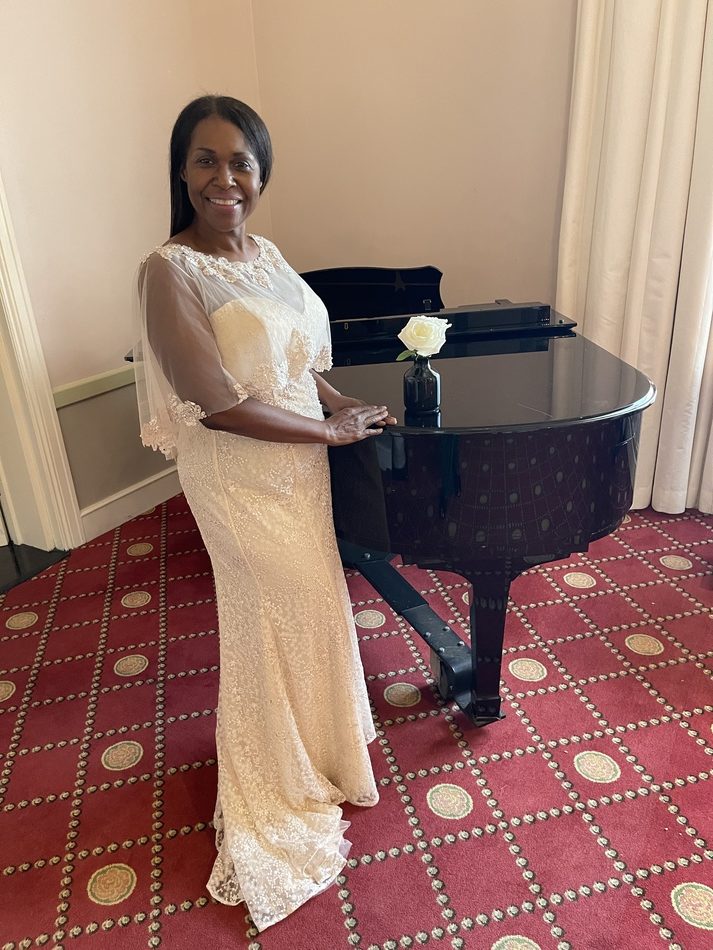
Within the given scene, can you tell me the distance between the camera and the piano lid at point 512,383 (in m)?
1.45

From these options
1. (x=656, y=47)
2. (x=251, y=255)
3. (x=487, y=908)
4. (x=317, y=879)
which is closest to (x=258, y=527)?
(x=251, y=255)

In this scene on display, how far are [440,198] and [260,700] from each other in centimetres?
255

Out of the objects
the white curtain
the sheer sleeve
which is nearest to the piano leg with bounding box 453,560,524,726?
the sheer sleeve

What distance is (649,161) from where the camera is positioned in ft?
8.64

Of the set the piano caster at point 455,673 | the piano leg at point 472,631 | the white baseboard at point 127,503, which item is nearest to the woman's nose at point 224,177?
the piano leg at point 472,631

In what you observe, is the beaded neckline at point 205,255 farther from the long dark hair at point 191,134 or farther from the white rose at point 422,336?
the white rose at point 422,336

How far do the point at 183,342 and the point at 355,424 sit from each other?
389 mm

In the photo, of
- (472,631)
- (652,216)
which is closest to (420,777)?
(472,631)

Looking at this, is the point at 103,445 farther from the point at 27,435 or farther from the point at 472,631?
the point at 472,631

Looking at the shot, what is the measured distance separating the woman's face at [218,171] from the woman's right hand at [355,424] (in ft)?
1.44

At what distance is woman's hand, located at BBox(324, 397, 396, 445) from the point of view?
55.9 inches

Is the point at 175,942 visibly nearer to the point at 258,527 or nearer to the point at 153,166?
the point at 258,527

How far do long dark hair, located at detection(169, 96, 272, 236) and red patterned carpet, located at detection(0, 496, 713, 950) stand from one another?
1.38m

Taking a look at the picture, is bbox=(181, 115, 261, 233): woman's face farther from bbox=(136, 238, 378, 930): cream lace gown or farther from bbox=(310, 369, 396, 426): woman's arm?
bbox=(310, 369, 396, 426): woman's arm
